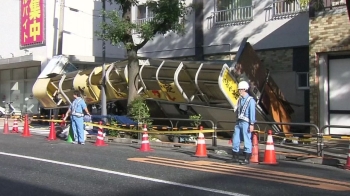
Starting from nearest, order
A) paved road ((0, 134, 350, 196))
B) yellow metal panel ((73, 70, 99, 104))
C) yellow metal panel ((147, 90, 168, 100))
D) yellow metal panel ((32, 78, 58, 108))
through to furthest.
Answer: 1. paved road ((0, 134, 350, 196))
2. yellow metal panel ((147, 90, 168, 100))
3. yellow metal panel ((73, 70, 99, 104))
4. yellow metal panel ((32, 78, 58, 108))

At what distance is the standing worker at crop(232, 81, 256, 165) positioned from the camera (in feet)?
36.7

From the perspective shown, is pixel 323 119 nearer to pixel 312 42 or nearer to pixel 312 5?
pixel 312 42

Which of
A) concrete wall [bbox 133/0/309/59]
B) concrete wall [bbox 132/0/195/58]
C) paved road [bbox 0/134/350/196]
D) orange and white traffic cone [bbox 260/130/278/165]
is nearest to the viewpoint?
paved road [bbox 0/134/350/196]

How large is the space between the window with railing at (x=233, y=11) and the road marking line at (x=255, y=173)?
11.0 m

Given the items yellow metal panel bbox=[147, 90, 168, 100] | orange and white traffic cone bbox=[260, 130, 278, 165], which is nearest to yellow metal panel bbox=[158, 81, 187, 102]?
yellow metal panel bbox=[147, 90, 168, 100]

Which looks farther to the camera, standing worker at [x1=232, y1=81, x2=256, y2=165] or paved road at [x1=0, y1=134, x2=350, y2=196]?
standing worker at [x1=232, y1=81, x2=256, y2=165]

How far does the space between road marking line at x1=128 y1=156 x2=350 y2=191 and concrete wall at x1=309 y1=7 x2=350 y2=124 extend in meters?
6.68

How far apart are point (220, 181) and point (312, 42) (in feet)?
30.7

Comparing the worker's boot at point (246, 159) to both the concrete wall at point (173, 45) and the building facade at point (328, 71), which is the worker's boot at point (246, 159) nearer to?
the building facade at point (328, 71)

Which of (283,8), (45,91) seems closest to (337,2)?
(283,8)

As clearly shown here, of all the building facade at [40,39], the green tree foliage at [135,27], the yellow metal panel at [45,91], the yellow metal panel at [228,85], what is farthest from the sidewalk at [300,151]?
the building facade at [40,39]

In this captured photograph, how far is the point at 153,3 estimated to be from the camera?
719 inches

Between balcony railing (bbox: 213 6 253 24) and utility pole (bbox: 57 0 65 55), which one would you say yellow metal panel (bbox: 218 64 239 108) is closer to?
balcony railing (bbox: 213 6 253 24)

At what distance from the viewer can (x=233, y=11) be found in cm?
2211
